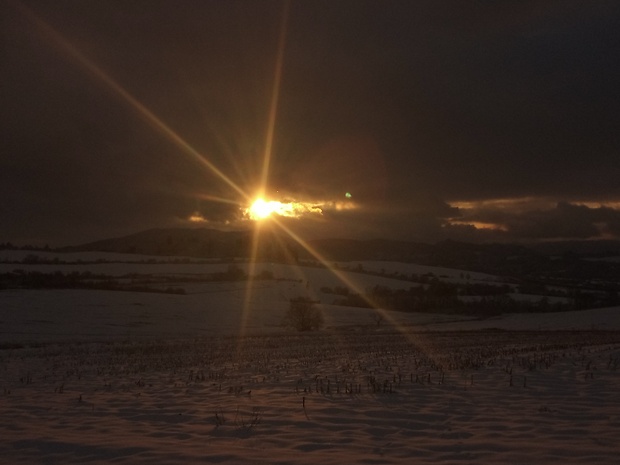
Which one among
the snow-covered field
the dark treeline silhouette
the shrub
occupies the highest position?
the dark treeline silhouette

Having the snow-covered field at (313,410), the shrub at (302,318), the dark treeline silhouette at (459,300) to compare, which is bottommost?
the snow-covered field at (313,410)

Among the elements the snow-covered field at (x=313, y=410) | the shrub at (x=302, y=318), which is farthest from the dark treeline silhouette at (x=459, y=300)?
the snow-covered field at (x=313, y=410)

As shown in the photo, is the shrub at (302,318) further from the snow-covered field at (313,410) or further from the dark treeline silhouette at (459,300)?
the snow-covered field at (313,410)

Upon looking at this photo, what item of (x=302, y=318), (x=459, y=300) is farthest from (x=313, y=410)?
(x=459, y=300)

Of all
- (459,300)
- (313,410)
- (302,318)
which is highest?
(459,300)

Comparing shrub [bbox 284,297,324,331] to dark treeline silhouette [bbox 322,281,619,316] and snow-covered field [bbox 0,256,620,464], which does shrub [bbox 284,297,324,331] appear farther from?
snow-covered field [bbox 0,256,620,464]

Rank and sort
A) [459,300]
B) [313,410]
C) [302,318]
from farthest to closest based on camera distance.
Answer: [459,300] < [302,318] < [313,410]

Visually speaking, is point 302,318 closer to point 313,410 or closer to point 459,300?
point 459,300

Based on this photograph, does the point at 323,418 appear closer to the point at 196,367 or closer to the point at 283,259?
the point at 196,367

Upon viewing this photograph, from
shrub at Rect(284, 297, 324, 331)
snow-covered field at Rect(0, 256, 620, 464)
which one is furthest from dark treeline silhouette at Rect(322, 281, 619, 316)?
snow-covered field at Rect(0, 256, 620, 464)

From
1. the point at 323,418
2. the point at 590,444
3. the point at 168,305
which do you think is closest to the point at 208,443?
the point at 323,418

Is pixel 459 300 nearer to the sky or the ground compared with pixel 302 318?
nearer to the sky

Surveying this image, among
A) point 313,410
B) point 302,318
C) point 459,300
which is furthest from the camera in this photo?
point 459,300

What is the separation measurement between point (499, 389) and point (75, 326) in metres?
59.1
